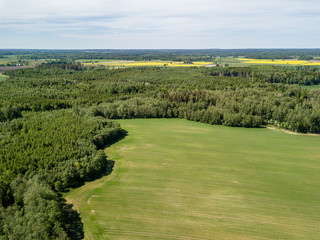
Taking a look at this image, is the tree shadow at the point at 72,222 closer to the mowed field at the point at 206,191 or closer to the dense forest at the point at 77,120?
the dense forest at the point at 77,120

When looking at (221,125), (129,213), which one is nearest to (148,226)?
(129,213)

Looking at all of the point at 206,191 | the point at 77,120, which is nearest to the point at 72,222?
the point at 206,191

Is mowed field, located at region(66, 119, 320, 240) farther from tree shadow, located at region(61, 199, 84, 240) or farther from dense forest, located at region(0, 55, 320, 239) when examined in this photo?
dense forest, located at region(0, 55, 320, 239)

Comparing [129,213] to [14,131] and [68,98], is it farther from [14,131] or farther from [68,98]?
[68,98]

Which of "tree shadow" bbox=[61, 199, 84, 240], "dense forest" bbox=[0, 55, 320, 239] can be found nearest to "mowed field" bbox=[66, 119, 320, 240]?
"tree shadow" bbox=[61, 199, 84, 240]

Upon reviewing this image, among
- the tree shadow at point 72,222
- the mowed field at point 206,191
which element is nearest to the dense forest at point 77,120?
the tree shadow at point 72,222

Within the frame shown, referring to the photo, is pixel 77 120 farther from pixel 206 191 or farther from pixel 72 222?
pixel 206 191
